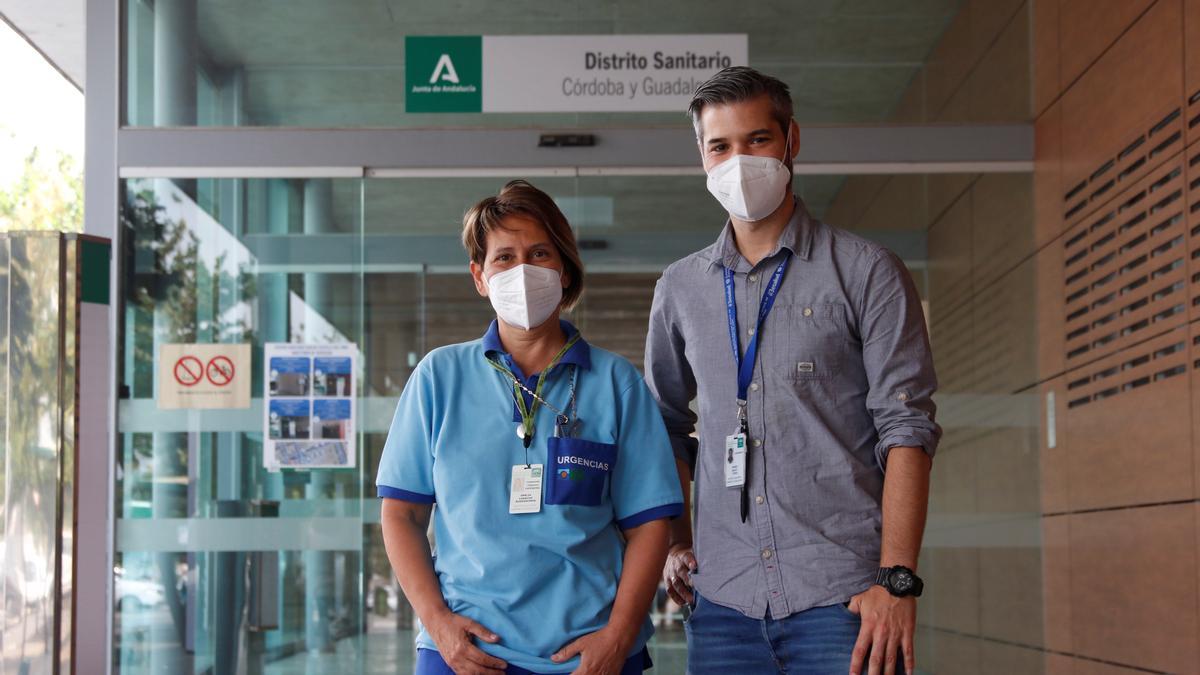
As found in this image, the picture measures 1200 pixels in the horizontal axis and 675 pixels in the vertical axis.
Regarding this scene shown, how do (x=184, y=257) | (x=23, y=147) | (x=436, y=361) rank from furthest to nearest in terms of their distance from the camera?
A: (x=23, y=147) → (x=184, y=257) → (x=436, y=361)

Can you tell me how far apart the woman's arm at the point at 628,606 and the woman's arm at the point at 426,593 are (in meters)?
0.13

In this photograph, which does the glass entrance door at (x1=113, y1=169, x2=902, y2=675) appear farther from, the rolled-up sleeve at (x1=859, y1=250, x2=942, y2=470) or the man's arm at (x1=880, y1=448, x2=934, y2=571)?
the man's arm at (x1=880, y1=448, x2=934, y2=571)

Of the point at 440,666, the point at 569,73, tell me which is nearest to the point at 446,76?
the point at 569,73

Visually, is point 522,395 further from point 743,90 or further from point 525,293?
point 743,90

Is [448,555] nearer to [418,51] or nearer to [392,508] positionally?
[392,508]

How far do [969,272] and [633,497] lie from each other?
4301mm

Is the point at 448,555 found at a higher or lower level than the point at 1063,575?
higher

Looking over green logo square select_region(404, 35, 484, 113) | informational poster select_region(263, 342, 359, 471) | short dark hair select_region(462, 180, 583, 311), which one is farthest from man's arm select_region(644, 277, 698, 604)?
green logo square select_region(404, 35, 484, 113)

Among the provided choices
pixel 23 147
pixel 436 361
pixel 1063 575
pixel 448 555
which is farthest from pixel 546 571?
pixel 23 147

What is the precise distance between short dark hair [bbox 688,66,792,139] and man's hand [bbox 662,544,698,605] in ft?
2.61

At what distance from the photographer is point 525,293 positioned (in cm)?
231

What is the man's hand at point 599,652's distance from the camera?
7.00 ft

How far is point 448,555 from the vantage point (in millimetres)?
2230

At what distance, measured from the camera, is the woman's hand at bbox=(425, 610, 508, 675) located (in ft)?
6.96
